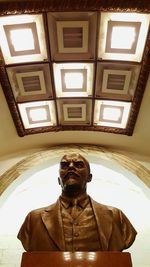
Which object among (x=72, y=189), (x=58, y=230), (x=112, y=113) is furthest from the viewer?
(x=112, y=113)

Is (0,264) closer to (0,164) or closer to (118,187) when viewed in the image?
(0,164)

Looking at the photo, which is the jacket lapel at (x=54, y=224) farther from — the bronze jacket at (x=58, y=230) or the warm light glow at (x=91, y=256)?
the warm light glow at (x=91, y=256)

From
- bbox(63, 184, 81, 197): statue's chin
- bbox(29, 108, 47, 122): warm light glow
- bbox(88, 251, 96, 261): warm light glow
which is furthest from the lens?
bbox(29, 108, 47, 122): warm light glow

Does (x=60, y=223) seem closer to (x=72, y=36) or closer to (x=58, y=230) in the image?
(x=58, y=230)

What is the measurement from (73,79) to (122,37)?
25.4 inches

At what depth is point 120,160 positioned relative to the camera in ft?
13.6

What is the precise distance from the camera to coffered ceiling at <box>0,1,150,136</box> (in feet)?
8.87

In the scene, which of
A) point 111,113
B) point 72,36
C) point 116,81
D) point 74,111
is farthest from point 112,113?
point 72,36

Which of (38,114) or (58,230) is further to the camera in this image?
(38,114)

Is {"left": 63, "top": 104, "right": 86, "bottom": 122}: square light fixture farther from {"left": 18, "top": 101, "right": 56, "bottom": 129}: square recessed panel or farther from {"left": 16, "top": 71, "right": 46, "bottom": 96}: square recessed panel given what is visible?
{"left": 16, "top": 71, "right": 46, "bottom": 96}: square recessed panel

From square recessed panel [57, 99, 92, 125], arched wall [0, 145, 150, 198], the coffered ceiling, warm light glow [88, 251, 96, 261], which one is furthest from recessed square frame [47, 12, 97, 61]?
warm light glow [88, 251, 96, 261]

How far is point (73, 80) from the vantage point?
331 cm

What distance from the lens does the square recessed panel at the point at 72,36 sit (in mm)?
2752

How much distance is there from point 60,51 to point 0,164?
65.8 inches
